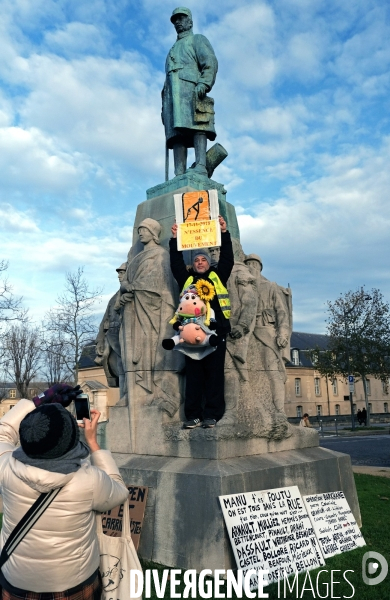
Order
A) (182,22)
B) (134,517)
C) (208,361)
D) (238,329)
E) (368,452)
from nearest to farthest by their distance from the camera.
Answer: (134,517), (208,361), (238,329), (182,22), (368,452)

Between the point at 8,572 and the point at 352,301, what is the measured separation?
34.1 meters

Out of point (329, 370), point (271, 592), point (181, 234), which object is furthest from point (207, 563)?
point (329, 370)

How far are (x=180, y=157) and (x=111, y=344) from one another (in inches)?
120

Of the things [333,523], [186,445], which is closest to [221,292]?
[186,445]

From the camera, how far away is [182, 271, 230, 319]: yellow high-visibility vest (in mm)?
6133

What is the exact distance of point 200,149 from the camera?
27.1 ft

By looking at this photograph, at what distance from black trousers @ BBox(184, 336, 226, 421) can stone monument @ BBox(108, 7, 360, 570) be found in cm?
19

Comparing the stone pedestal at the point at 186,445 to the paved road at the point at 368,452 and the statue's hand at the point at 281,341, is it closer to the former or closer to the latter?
the statue's hand at the point at 281,341

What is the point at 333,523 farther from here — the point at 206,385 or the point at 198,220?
the point at 198,220

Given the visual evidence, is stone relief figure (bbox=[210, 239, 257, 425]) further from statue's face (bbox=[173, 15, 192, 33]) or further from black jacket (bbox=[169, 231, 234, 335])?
statue's face (bbox=[173, 15, 192, 33])

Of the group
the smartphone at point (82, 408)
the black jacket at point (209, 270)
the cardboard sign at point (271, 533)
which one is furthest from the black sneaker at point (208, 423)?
the smartphone at point (82, 408)

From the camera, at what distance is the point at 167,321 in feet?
21.5

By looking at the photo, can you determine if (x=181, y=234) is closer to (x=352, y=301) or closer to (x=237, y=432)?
A: (x=237, y=432)

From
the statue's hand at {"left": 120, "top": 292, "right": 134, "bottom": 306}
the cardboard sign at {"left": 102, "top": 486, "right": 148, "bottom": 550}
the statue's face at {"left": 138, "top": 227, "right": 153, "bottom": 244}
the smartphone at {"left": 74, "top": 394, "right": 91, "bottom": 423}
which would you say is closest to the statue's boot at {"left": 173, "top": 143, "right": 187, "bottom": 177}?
the statue's face at {"left": 138, "top": 227, "right": 153, "bottom": 244}
